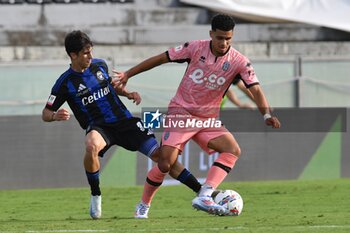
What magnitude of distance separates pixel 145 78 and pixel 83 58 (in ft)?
22.0

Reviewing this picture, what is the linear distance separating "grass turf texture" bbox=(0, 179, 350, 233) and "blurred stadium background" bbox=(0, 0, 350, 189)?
503 mm

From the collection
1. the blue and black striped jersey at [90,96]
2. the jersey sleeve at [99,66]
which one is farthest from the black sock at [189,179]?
the jersey sleeve at [99,66]

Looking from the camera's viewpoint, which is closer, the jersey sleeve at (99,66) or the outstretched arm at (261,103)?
the outstretched arm at (261,103)

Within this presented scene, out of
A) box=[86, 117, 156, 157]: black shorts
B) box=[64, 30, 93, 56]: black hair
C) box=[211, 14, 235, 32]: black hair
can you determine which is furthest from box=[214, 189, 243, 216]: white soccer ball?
box=[64, 30, 93, 56]: black hair

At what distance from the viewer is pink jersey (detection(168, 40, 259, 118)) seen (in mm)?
10961

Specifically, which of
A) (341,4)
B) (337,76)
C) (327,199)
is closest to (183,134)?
(327,199)

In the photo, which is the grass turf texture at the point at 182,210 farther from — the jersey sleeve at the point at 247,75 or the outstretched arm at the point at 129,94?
the jersey sleeve at the point at 247,75

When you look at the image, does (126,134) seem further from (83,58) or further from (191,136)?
(83,58)

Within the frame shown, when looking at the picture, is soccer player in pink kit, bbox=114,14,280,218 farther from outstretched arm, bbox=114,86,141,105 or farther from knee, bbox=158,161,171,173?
outstretched arm, bbox=114,86,141,105

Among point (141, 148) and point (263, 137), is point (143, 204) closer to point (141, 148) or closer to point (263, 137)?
point (141, 148)

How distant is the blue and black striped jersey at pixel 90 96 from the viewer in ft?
36.9

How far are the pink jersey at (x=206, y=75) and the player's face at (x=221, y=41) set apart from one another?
0.31 ft
